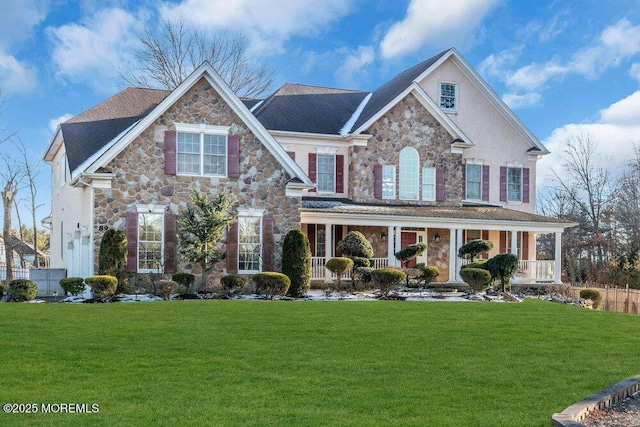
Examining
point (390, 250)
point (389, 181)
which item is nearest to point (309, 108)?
point (389, 181)

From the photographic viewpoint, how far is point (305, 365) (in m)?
9.42

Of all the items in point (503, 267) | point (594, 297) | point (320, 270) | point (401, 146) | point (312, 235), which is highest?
point (401, 146)

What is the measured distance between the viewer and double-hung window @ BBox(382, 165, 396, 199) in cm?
2736

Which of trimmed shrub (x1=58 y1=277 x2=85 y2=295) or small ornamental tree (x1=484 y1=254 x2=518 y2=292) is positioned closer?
trimmed shrub (x1=58 y1=277 x2=85 y2=295)

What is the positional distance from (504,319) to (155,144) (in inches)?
473

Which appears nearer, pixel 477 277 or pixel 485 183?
pixel 477 277

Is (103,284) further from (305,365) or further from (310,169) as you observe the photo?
(305,365)

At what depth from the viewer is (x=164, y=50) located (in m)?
40.6

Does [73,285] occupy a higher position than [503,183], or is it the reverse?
[503,183]

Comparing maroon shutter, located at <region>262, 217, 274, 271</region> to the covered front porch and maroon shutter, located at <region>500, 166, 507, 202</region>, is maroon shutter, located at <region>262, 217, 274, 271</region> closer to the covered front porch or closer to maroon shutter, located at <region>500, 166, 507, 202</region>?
the covered front porch

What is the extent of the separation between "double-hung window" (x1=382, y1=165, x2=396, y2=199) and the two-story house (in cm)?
6

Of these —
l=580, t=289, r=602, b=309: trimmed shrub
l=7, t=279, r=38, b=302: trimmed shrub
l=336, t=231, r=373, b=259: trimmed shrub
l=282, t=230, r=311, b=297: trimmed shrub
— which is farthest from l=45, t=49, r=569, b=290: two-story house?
l=580, t=289, r=602, b=309: trimmed shrub

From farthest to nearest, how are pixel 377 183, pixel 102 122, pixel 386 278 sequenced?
1. pixel 377 183
2. pixel 102 122
3. pixel 386 278

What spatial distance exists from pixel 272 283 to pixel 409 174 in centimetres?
984
